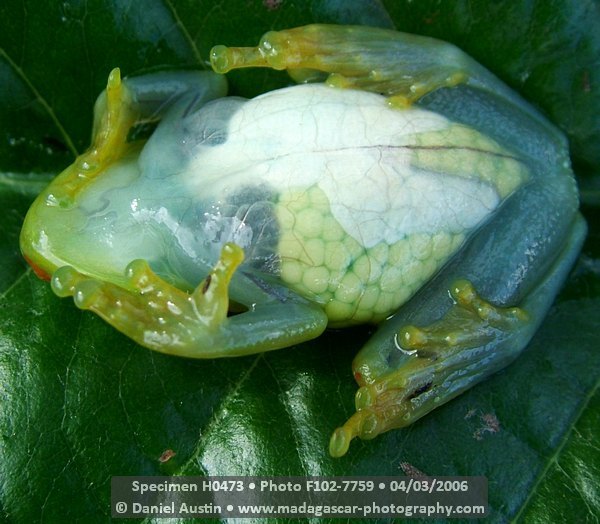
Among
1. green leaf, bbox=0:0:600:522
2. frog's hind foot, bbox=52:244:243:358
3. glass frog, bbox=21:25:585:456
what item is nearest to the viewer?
frog's hind foot, bbox=52:244:243:358

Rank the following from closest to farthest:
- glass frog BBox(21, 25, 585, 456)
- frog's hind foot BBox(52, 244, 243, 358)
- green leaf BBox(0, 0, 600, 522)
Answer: frog's hind foot BBox(52, 244, 243, 358) → glass frog BBox(21, 25, 585, 456) → green leaf BBox(0, 0, 600, 522)

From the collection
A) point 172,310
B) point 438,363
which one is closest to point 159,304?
point 172,310

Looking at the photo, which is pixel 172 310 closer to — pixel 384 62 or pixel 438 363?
pixel 438 363

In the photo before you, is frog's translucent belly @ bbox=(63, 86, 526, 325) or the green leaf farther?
the green leaf

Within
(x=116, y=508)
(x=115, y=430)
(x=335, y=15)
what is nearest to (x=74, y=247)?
(x=115, y=430)

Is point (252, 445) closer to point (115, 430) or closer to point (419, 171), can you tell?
point (115, 430)

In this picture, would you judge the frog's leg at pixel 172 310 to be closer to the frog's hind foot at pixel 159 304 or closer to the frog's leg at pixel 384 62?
the frog's hind foot at pixel 159 304

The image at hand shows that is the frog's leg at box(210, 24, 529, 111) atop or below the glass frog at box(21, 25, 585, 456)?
atop

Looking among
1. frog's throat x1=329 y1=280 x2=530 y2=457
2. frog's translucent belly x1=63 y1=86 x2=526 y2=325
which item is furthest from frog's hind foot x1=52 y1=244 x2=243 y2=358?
frog's throat x1=329 y1=280 x2=530 y2=457

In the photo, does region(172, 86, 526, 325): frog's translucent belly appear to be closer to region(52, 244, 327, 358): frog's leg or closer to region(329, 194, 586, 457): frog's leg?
region(329, 194, 586, 457): frog's leg
